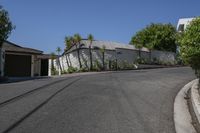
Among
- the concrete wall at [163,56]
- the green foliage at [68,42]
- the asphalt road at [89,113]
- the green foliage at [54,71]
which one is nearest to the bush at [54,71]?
the green foliage at [54,71]

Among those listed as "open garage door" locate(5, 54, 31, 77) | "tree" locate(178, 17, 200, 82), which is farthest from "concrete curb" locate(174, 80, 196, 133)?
"open garage door" locate(5, 54, 31, 77)

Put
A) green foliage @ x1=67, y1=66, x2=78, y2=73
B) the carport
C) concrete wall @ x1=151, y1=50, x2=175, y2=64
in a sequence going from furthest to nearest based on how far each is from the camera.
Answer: concrete wall @ x1=151, y1=50, x2=175, y2=64, green foliage @ x1=67, y1=66, x2=78, y2=73, the carport

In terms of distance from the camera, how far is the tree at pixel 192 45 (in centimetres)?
1232

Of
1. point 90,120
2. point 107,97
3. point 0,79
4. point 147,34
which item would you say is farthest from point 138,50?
point 90,120

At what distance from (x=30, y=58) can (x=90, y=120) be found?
31.1 meters

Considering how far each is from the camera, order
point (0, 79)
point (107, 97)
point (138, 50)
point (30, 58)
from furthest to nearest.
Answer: point (138, 50) < point (30, 58) < point (0, 79) < point (107, 97)

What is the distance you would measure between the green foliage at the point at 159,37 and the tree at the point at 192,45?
44337mm

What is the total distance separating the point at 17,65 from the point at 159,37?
27.7 m

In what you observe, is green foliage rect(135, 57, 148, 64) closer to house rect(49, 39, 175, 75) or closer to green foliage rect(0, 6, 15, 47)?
house rect(49, 39, 175, 75)

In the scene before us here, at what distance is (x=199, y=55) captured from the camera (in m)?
12.4

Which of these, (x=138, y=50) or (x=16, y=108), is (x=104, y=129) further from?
(x=138, y=50)

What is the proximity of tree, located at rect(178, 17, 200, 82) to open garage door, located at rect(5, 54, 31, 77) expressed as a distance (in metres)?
26.9

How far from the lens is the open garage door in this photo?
3772cm

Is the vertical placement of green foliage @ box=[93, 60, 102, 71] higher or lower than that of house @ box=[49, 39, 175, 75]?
lower
